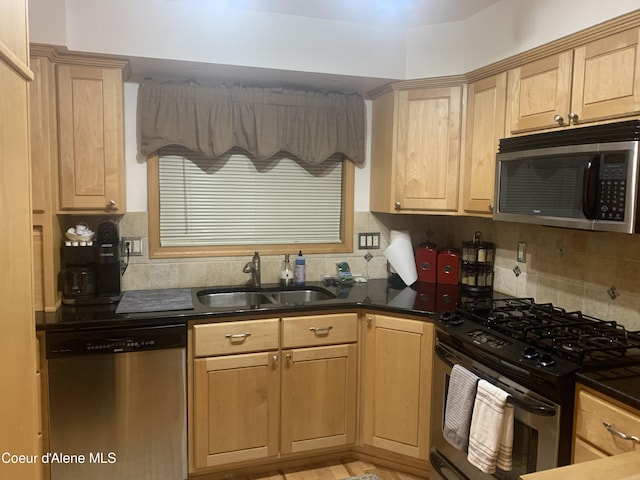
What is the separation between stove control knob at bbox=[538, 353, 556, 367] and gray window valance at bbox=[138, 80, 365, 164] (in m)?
1.82

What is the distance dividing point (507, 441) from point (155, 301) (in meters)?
1.84

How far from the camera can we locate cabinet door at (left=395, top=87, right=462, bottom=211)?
2.81 metres

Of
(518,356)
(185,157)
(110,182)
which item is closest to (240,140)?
(185,157)

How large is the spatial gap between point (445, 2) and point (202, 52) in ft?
4.31

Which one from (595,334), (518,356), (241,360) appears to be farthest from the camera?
(241,360)

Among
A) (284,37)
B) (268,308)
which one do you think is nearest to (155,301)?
(268,308)

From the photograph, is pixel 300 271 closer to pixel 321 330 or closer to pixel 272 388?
pixel 321 330

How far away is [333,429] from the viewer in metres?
2.70

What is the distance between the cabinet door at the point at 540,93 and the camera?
2088 millimetres

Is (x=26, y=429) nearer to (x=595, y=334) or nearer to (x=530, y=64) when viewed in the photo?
(x=595, y=334)

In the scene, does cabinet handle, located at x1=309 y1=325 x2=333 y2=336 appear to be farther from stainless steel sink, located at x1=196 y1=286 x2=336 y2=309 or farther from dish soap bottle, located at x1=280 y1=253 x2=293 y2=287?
dish soap bottle, located at x1=280 y1=253 x2=293 y2=287

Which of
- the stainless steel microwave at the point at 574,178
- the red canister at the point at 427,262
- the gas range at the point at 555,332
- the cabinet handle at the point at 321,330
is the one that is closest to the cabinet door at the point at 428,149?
the red canister at the point at 427,262

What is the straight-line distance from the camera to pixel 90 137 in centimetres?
247

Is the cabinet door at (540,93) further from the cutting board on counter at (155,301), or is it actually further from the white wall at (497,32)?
the cutting board on counter at (155,301)
